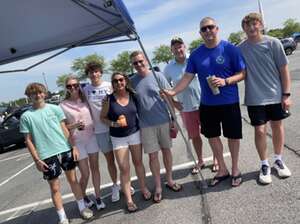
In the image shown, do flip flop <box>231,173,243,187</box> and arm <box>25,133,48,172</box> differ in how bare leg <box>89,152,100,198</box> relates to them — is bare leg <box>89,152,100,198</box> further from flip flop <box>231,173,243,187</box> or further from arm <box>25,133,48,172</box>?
flip flop <box>231,173,243,187</box>

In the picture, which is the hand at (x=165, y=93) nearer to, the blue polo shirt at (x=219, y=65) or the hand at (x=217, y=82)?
the blue polo shirt at (x=219, y=65)

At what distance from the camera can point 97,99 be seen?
5219mm

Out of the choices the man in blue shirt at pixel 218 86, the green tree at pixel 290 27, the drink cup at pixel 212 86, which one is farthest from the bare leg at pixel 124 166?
the green tree at pixel 290 27

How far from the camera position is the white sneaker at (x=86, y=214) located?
5.16 meters

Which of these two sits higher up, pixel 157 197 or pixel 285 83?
pixel 285 83

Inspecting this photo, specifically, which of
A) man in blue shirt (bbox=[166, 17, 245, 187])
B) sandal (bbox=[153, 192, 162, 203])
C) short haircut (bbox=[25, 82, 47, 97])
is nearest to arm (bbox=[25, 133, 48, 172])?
short haircut (bbox=[25, 82, 47, 97])

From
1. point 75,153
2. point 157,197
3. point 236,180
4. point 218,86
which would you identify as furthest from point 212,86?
point 75,153

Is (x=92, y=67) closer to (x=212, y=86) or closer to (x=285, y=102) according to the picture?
(x=212, y=86)

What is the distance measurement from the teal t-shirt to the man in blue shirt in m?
1.47

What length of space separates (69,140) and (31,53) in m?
1.59

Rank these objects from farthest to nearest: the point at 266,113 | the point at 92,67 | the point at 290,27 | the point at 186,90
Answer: the point at 290,27 < the point at 186,90 < the point at 92,67 < the point at 266,113

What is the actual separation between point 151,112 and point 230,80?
1.06 meters

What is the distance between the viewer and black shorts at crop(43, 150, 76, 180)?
4875mm

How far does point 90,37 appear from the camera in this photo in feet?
18.6
